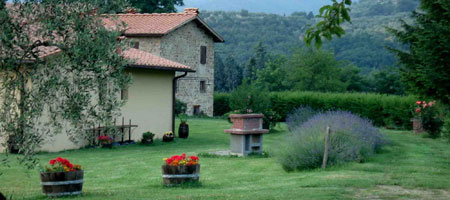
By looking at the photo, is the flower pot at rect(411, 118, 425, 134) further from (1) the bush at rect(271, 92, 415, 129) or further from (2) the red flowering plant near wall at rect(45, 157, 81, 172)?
(2) the red flowering plant near wall at rect(45, 157, 81, 172)

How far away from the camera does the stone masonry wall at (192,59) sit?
122ft

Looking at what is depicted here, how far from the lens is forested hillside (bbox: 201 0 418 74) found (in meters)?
83.2

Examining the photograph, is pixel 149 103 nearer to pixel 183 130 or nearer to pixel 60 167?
pixel 183 130

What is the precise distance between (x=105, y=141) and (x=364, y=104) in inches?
770

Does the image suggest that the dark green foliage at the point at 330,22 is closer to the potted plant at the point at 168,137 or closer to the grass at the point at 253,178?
the grass at the point at 253,178

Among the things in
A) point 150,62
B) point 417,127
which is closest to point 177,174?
point 150,62

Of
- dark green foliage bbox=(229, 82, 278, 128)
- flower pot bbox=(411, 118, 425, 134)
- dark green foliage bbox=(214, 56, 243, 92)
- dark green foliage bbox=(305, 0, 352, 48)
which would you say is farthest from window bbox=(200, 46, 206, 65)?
dark green foliage bbox=(214, 56, 243, 92)

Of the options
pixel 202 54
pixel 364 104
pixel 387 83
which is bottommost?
pixel 364 104

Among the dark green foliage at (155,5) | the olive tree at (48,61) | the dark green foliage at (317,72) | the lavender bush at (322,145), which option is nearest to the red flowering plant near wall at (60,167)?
the olive tree at (48,61)

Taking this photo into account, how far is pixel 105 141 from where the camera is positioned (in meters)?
20.1

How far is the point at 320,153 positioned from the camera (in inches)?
533

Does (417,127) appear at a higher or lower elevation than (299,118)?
lower

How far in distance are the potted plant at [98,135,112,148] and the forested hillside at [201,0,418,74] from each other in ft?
182

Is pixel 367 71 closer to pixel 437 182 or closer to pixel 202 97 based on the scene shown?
pixel 202 97
